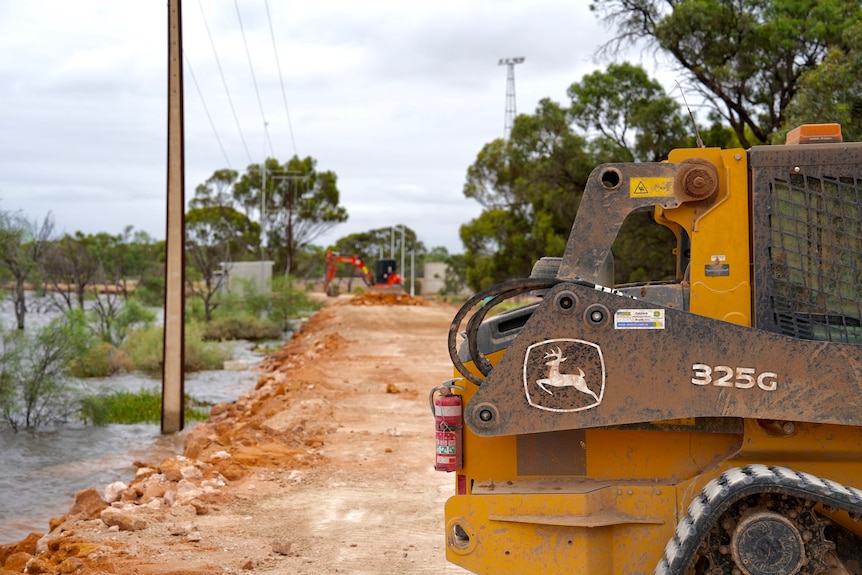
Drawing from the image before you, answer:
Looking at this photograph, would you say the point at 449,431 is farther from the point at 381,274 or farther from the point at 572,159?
the point at 381,274

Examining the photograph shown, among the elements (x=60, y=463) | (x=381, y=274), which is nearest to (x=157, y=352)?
(x=60, y=463)

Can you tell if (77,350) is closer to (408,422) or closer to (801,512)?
(408,422)

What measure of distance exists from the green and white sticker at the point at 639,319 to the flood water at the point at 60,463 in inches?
330

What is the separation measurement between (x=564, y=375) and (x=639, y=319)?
18.3 inches

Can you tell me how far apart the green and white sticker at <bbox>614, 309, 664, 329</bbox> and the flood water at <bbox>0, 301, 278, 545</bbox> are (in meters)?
8.39

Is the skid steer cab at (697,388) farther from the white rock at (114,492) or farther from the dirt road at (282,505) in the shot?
the white rock at (114,492)

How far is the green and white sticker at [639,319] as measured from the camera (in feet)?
15.7

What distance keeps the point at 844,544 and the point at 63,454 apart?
1375 cm

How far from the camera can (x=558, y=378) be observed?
4.87 metres

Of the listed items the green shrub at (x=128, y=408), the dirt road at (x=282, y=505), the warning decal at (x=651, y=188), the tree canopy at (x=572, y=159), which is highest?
the tree canopy at (x=572, y=159)

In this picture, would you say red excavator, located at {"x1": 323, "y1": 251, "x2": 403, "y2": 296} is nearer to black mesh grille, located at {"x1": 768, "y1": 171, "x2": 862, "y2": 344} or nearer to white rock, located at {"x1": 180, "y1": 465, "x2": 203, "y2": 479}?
white rock, located at {"x1": 180, "y1": 465, "x2": 203, "y2": 479}

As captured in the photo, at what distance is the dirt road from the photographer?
7.52m

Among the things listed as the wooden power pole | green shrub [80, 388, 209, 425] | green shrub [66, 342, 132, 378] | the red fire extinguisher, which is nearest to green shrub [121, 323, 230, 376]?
green shrub [66, 342, 132, 378]

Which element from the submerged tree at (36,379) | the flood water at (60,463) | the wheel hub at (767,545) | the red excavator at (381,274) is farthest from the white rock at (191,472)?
the red excavator at (381,274)
